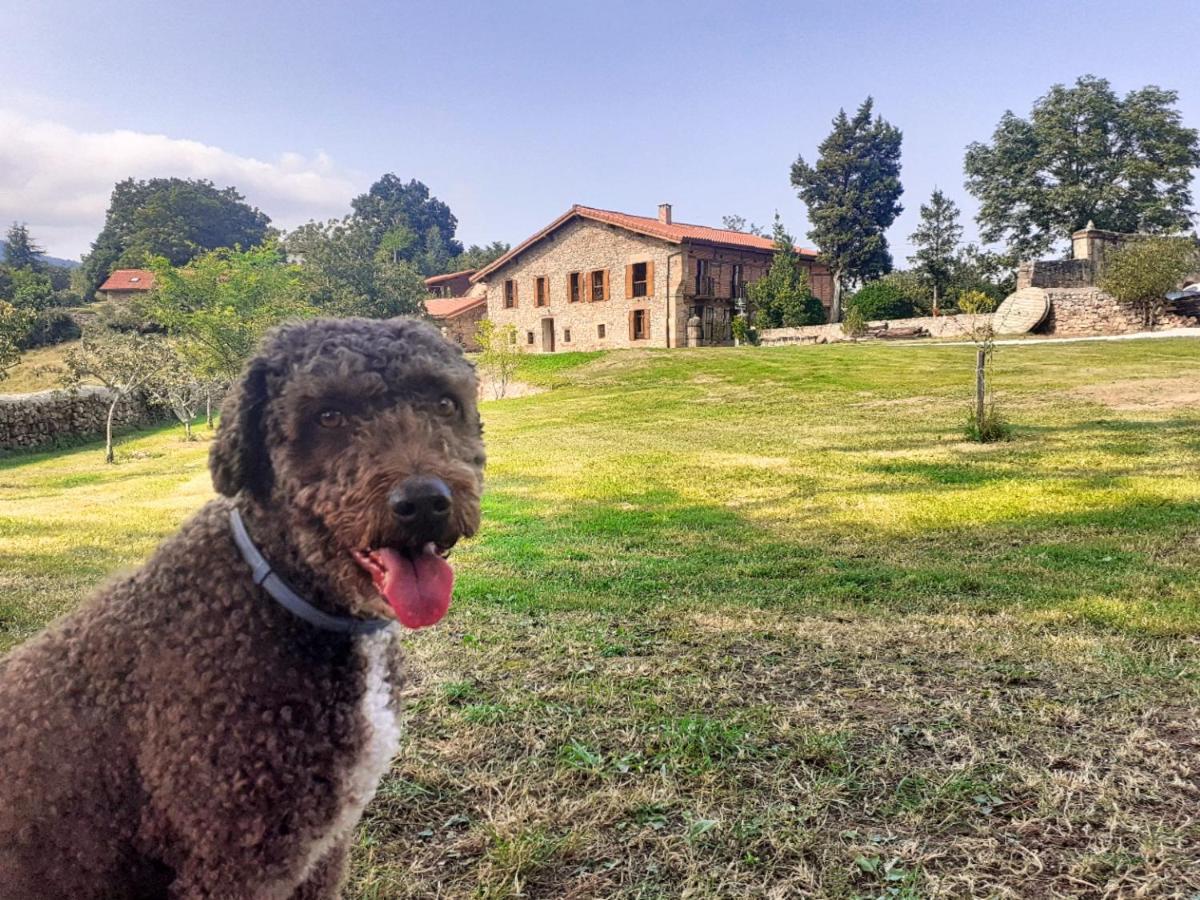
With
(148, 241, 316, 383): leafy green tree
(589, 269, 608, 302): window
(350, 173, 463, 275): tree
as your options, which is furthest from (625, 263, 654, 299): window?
(350, 173, 463, 275): tree

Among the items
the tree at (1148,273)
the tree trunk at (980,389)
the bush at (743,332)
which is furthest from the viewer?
the bush at (743,332)

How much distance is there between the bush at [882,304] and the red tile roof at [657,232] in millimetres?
6640

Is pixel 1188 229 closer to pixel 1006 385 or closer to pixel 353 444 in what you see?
pixel 1006 385

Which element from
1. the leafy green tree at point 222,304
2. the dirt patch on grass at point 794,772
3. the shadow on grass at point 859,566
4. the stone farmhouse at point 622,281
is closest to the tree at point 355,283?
the stone farmhouse at point 622,281

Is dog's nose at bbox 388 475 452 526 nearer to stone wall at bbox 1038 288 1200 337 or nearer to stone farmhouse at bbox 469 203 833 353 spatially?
stone wall at bbox 1038 288 1200 337

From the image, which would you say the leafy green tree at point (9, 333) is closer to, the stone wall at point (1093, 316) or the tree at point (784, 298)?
the tree at point (784, 298)

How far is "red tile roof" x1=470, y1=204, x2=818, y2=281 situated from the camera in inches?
1342

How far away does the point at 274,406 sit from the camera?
62.8 inches

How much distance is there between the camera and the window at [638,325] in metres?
35.8

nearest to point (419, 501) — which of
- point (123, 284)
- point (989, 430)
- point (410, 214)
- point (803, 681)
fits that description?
point (803, 681)

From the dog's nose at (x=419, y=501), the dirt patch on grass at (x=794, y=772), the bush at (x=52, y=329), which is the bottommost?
the dirt patch on grass at (x=794, y=772)

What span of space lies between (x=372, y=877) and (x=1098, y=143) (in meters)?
51.9

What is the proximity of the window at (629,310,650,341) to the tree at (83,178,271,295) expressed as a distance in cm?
3654

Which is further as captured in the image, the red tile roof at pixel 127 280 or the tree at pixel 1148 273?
the red tile roof at pixel 127 280
